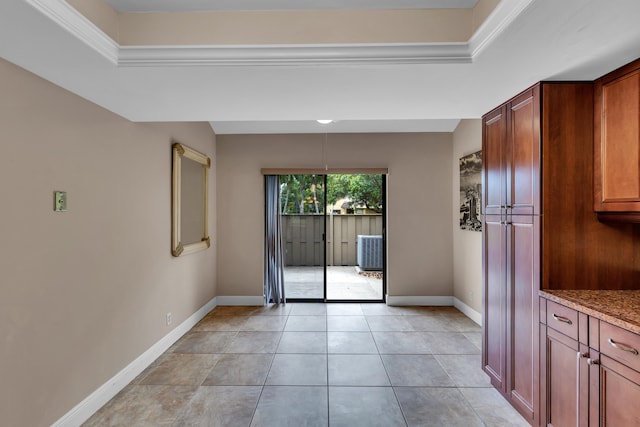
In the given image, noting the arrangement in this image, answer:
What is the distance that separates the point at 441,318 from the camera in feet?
14.8

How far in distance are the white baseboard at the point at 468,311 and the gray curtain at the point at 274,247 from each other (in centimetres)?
260

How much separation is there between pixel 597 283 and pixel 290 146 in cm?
402

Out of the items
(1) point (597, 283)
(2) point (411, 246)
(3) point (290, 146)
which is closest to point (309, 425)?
(1) point (597, 283)

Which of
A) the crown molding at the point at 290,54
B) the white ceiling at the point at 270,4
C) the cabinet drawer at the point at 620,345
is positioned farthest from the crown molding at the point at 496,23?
the cabinet drawer at the point at 620,345

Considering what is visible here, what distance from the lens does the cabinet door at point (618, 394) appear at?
1.49 m

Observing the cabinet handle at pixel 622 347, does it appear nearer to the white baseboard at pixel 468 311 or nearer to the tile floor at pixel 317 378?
the tile floor at pixel 317 378

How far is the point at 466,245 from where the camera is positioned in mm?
4578

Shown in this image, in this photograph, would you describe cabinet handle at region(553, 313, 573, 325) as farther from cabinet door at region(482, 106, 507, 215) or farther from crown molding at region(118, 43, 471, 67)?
crown molding at region(118, 43, 471, 67)

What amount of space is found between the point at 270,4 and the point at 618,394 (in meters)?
2.56

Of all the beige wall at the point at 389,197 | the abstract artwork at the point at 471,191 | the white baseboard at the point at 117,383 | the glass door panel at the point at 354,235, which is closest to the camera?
the white baseboard at the point at 117,383

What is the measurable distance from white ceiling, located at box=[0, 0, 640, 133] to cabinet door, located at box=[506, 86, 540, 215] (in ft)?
0.44

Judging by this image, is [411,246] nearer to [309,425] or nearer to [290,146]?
[290,146]

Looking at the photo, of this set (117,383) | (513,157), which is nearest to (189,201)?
(117,383)

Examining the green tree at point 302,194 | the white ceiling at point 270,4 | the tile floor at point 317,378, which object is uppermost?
the white ceiling at point 270,4
